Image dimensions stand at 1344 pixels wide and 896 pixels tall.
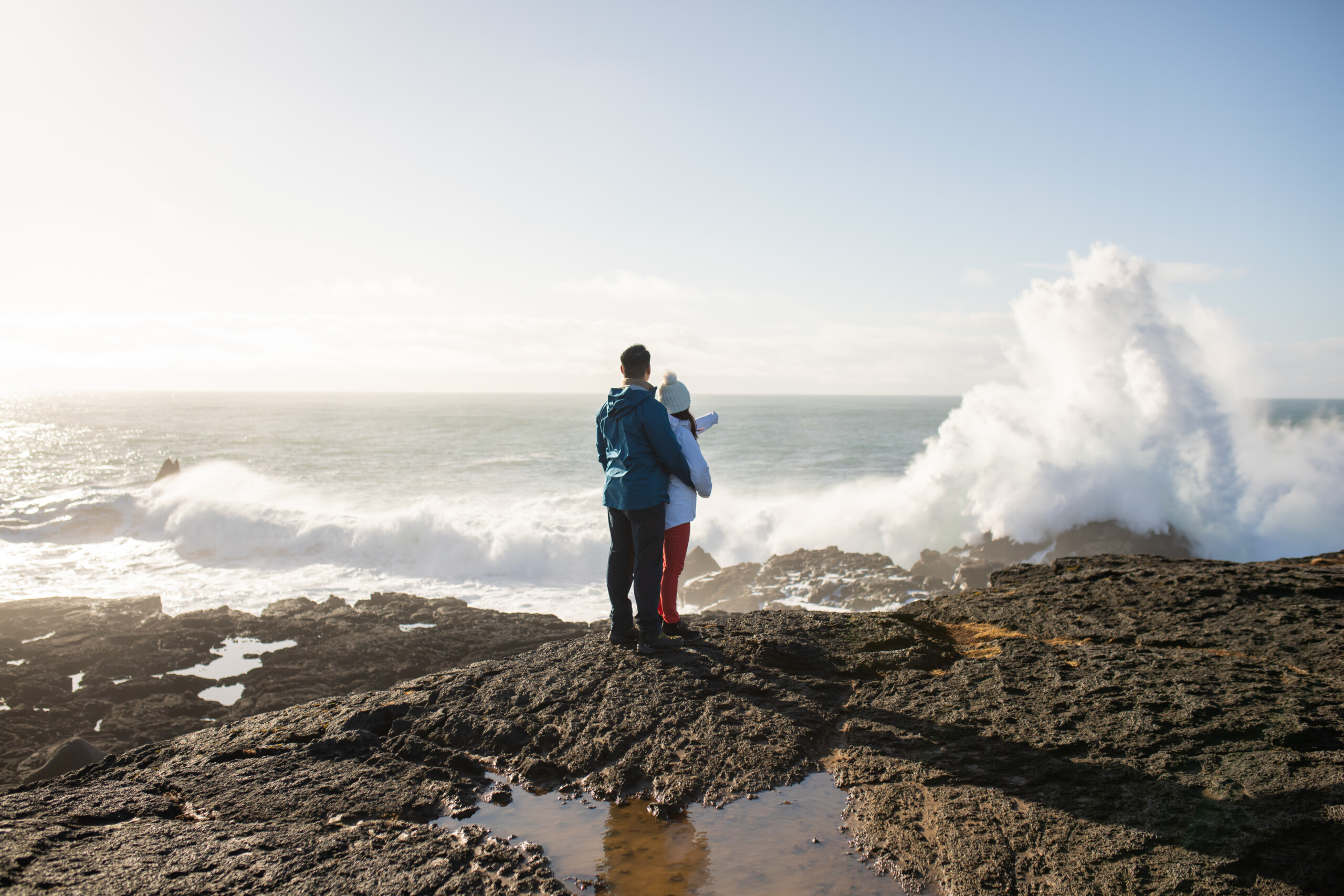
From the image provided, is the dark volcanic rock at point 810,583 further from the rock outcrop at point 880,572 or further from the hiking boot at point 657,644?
the hiking boot at point 657,644

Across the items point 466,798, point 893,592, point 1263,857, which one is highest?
point 1263,857

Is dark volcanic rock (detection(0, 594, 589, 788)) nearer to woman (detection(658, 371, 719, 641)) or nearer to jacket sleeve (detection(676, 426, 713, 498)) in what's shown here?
woman (detection(658, 371, 719, 641))

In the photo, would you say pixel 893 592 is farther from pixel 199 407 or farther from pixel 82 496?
pixel 199 407

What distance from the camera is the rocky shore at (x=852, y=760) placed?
2291 millimetres

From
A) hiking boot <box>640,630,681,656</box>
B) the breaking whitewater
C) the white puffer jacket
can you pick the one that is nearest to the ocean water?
the breaking whitewater

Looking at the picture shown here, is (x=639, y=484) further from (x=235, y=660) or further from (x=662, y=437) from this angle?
(x=235, y=660)

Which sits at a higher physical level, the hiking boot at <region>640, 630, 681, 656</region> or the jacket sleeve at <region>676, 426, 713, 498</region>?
the jacket sleeve at <region>676, 426, 713, 498</region>

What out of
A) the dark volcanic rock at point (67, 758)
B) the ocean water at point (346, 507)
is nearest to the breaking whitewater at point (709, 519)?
the ocean water at point (346, 507)

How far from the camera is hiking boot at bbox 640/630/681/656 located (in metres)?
4.21

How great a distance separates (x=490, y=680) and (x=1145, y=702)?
11.0ft

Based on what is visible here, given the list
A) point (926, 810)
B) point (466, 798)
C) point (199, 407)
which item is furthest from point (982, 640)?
point (199, 407)

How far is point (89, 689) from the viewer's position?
23.4ft

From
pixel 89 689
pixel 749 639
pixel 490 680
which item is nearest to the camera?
pixel 490 680

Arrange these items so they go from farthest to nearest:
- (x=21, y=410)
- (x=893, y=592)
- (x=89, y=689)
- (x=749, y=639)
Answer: (x=21, y=410) < (x=893, y=592) < (x=89, y=689) < (x=749, y=639)
